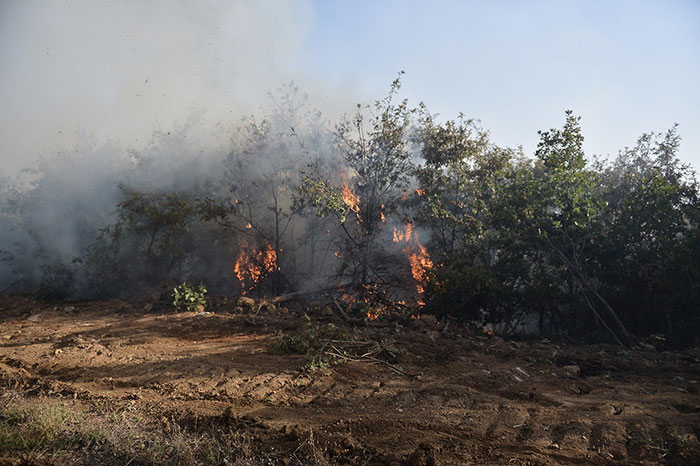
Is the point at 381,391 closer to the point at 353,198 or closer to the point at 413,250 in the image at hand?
the point at 353,198

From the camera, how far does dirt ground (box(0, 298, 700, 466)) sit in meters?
3.59

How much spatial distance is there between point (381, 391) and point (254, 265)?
10.4 meters

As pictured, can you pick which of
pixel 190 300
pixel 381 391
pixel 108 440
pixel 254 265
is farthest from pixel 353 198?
pixel 108 440

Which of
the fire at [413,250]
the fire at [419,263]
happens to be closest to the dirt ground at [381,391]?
the fire at [419,263]

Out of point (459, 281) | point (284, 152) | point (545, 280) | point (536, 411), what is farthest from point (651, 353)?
point (284, 152)

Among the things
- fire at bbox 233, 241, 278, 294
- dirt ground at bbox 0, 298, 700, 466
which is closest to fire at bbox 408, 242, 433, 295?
dirt ground at bbox 0, 298, 700, 466

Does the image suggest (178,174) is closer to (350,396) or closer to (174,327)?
(174,327)

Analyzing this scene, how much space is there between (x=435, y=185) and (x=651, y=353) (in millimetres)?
7193

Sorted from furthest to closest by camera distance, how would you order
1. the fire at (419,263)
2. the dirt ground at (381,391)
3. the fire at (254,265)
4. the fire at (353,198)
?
the fire at (254,265)
the fire at (353,198)
the fire at (419,263)
the dirt ground at (381,391)

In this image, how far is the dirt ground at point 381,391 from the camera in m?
3.59

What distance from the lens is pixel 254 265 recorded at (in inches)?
587

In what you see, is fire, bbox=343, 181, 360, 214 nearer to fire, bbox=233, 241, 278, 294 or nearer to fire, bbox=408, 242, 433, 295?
fire, bbox=408, 242, 433, 295

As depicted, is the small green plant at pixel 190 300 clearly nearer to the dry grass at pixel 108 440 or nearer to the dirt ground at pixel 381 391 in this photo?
the dirt ground at pixel 381 391

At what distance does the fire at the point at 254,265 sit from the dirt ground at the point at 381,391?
223 inches
